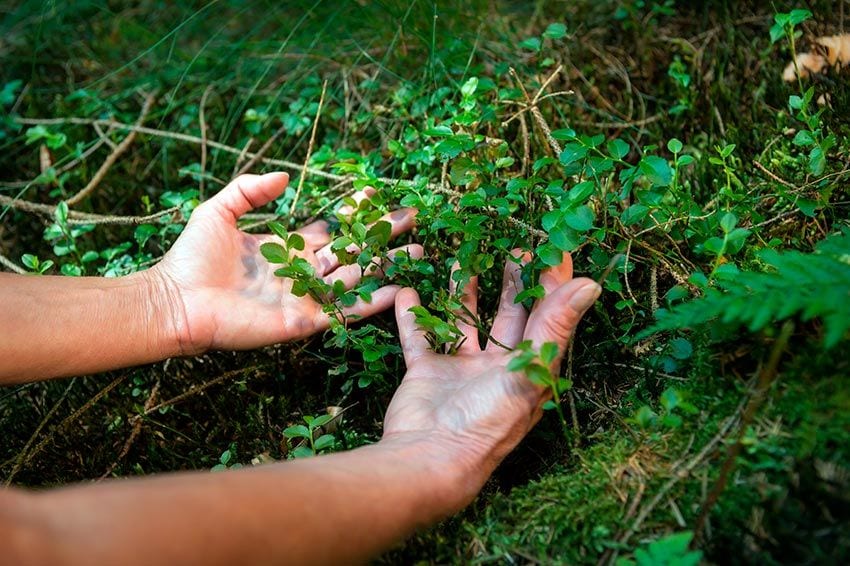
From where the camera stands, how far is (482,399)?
206cm

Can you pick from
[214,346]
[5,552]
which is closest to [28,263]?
[214,346]

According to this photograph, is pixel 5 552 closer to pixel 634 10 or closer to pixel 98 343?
pixel 98 343

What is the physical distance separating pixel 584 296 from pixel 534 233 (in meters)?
0.51

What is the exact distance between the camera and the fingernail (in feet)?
6.51

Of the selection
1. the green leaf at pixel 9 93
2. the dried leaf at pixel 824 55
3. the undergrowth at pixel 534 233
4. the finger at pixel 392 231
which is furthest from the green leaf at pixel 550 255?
the green leaf at pixel 9 93

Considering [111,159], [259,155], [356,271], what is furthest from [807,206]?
[111,159]

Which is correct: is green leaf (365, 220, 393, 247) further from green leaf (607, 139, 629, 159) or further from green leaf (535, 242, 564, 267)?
green leaf (607, 139, 629, 159)

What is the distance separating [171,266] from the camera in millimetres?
2807

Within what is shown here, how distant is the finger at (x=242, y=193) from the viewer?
2.83 meters

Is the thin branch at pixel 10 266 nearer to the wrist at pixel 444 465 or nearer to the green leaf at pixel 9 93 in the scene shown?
the green leaf at pixel 9 93

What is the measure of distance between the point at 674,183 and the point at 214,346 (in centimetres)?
184

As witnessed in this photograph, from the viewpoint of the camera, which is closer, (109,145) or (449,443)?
(449,443)

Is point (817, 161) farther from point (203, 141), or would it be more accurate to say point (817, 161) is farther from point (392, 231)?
point (203, 141)

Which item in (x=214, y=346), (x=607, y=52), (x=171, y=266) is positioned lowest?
(x=214, y=346)
